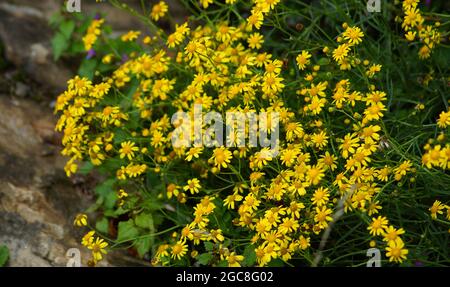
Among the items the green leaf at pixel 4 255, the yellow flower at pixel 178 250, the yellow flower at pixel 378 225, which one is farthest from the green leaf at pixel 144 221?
the yellow flower at pixel 378 225

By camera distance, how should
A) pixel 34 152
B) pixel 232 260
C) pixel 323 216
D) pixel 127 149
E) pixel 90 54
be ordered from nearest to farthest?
1. pixel 323 216
2. pixel 232 260
3. pixel 127 149
4. pixel 34 152
5. pixel 90 54

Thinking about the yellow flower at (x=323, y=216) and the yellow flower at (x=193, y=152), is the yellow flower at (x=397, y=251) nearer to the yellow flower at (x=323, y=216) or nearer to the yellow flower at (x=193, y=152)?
the yellow flower at (x=323, y=216)

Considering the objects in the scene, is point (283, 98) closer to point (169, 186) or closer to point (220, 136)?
point (220, 136)

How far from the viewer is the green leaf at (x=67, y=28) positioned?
4.07 meters

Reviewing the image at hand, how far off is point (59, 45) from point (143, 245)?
5.39 feet

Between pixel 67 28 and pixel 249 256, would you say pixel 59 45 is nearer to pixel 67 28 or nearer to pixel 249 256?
pixel 67 28

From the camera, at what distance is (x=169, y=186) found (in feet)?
9.89

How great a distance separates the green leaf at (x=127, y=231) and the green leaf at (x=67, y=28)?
4.97ft

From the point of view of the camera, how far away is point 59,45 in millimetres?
4078

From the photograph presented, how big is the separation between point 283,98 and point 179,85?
0.62 metres

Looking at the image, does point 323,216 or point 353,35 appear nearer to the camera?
point 323,216

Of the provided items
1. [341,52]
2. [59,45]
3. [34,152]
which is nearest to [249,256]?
[341,52]


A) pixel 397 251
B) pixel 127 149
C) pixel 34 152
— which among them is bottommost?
pixel 397 251

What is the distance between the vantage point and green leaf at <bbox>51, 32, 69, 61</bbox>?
406cm
